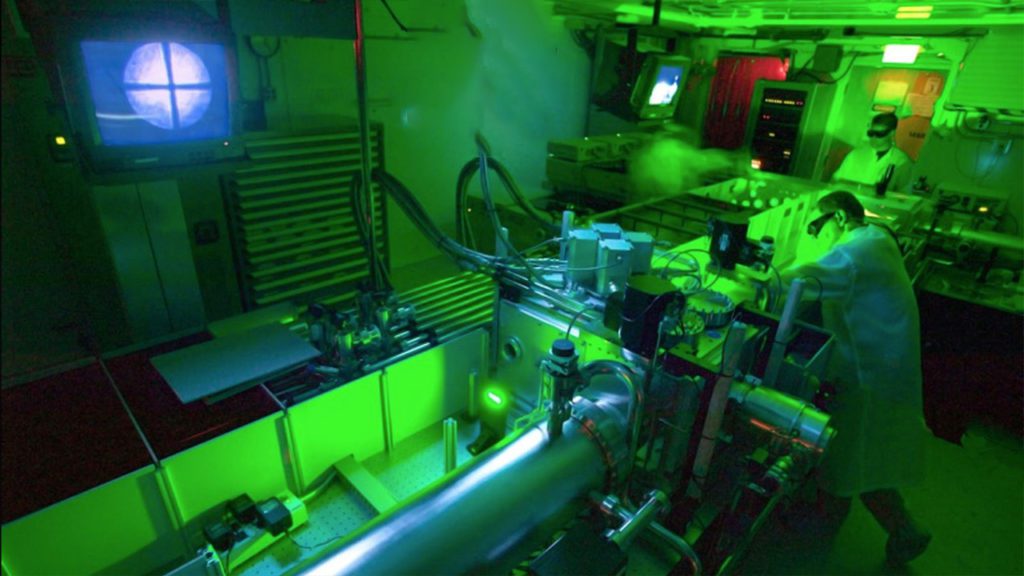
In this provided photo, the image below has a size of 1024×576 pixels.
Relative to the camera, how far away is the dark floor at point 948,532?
2225 millimetres

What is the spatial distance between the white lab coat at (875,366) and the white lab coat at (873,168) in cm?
200

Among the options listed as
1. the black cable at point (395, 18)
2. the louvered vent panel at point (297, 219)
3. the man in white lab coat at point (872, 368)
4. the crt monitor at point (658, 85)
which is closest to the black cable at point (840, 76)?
the crt monitor at point (658, 85)

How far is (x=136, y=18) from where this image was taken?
1.12m

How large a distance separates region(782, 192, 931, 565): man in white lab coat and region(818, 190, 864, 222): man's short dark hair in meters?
0.20

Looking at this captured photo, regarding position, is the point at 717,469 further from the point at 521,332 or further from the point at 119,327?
the point at 119,327

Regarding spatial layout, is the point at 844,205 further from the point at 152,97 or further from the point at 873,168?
the point at 152,97

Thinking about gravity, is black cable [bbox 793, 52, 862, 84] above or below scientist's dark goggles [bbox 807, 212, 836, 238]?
above

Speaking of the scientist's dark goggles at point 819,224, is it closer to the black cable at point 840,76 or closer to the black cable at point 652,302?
the black cable at point 652,302

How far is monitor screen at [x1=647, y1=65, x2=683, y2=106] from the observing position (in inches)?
134

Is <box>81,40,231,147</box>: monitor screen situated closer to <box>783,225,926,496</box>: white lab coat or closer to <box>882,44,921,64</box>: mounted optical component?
<box>783,225,926,496</box>: white lab coat

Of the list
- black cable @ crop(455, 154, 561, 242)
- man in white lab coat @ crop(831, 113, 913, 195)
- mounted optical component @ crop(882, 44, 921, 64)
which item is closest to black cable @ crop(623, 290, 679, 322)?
black cable @ crop(455, 154, 561, 242)

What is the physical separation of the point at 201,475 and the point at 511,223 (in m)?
2.24

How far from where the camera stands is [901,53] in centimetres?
362

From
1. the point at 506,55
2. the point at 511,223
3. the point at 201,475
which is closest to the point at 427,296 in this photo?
the point at 201,475
